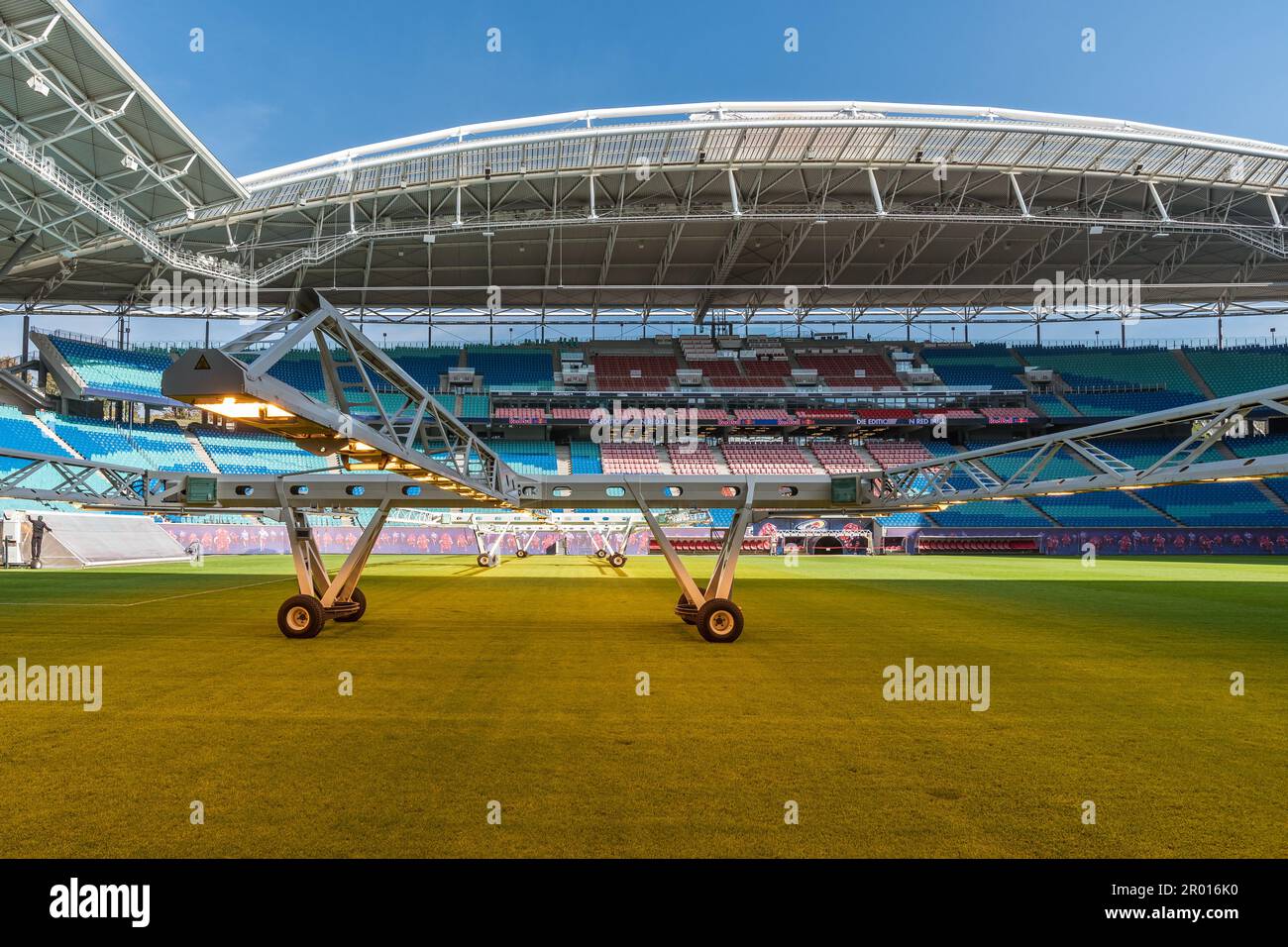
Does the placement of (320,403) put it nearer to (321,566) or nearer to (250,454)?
(321,566)

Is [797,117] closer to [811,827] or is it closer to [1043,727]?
[1043,727]

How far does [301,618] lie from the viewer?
34.7 feet

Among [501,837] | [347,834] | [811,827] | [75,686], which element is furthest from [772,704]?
[75,686]

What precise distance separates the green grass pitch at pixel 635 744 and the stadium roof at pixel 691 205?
79.9 feet

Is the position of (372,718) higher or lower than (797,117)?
lower

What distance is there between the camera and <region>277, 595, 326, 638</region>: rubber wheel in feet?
34.3

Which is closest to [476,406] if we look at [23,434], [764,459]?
[764,459]

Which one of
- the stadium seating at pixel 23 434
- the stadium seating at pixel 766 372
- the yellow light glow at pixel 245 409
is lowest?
the yellow light glow at pixel 245 409

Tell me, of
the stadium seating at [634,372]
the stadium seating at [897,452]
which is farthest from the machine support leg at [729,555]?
the stadium seating at [634,372]

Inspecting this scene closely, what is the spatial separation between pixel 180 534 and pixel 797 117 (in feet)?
133

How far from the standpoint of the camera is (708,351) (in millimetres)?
64750

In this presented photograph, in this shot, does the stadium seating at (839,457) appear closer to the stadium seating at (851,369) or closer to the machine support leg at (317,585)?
the stadium seating at (851,369)

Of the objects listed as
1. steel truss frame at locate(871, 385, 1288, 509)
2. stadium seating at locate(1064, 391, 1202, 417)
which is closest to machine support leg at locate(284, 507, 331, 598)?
steel truss frame at locate(871, 385, 1288, 509)

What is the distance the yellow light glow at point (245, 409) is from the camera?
5.56 metres
